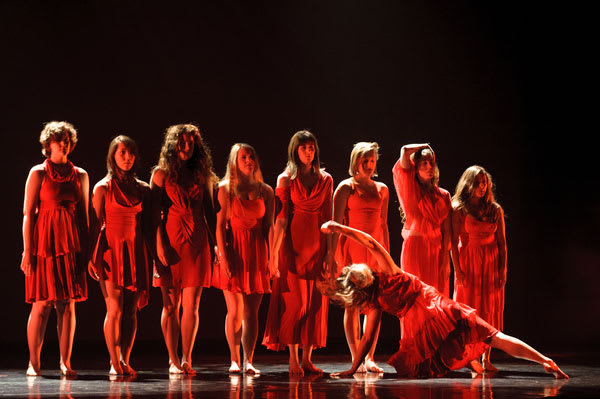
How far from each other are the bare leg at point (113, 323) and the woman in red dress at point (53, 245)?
0.61 feet

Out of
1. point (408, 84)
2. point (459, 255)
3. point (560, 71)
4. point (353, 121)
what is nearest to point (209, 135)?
point (353, 121)

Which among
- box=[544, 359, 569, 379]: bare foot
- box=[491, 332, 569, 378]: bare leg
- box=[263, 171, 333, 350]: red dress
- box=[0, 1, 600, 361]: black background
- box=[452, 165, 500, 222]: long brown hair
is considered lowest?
box=[544, 359, 569, 379]: bare foot

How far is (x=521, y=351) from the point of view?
485cm

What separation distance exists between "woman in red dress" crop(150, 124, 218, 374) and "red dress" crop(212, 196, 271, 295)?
14 centimetres

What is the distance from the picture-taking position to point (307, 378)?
507cm

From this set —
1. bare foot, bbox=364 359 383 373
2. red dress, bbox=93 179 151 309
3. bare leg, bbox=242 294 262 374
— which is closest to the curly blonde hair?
red dress, bbox=93 179 151 309

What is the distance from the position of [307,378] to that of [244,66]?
12.1 feet

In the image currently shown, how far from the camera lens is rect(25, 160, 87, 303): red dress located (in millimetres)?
5312

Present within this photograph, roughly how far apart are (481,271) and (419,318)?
985 millimetres

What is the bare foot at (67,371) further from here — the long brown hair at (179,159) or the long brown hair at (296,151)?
the long brown hair at (296,151)

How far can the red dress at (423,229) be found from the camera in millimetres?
5777

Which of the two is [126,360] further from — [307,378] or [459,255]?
[459,255]

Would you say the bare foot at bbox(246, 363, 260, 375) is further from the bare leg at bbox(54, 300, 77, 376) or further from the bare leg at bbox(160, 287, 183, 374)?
the bare leg at bbox(54, 300, 77, 376)

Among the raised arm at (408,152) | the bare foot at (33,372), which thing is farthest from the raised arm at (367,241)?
the bare foot at (33,372)
